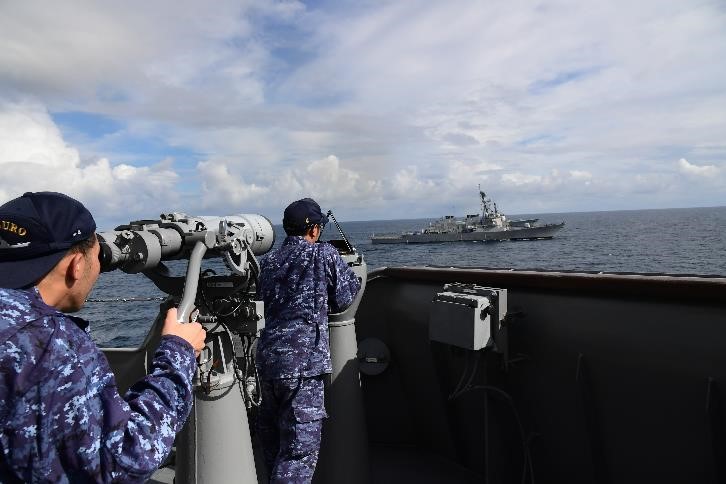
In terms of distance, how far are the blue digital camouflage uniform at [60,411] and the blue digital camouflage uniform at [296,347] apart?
1780mm

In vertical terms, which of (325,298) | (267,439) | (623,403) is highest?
(325,298)

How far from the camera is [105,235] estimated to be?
2.28 m

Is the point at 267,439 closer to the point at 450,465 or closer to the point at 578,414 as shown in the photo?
the point at 450,465

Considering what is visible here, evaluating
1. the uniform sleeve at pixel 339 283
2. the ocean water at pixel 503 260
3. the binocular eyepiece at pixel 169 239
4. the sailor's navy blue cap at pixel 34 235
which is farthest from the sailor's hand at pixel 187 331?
the ocean water at pixel 503 260

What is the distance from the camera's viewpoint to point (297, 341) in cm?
309

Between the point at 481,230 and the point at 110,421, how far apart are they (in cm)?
9217

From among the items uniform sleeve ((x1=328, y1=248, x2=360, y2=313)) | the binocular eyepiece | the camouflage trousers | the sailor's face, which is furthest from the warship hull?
the sailor's face

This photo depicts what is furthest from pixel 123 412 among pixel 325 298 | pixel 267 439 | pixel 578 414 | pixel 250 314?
pixel 578 414

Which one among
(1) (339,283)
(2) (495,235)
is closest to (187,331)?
(1) (339,283)

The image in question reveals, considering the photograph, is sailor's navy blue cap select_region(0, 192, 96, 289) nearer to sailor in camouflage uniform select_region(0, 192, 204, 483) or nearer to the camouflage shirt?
sailor in camouflage uniform select_region(0, 192, 204, 483)

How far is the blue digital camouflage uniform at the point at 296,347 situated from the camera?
3.04m

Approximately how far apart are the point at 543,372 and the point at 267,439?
5.56 feet

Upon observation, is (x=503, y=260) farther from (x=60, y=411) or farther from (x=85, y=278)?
(x=60, y=411)

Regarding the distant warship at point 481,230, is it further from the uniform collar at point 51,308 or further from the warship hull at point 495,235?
the uniform collar at point 51,308
